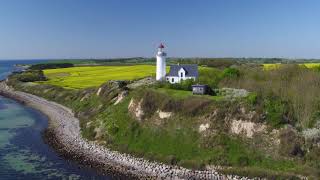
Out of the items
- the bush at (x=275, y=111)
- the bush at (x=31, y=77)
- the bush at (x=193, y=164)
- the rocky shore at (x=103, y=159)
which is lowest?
the rocky shore at (x=103, y=159)

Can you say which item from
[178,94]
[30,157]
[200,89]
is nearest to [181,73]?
[178,94]

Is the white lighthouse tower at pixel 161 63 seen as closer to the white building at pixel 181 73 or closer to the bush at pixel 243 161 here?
the white building at pixel 181 73

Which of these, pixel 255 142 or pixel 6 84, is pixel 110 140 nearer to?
pixel 255 142

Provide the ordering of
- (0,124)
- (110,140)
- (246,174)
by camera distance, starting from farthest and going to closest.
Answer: (0,124) < (110,140) < (246,174)

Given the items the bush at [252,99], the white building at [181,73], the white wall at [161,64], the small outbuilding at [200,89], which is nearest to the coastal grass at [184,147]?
the bush at [252,99]

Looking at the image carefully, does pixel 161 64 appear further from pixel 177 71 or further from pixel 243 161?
pixel 243 161

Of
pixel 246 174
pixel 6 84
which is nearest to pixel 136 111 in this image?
pixel 246 174
